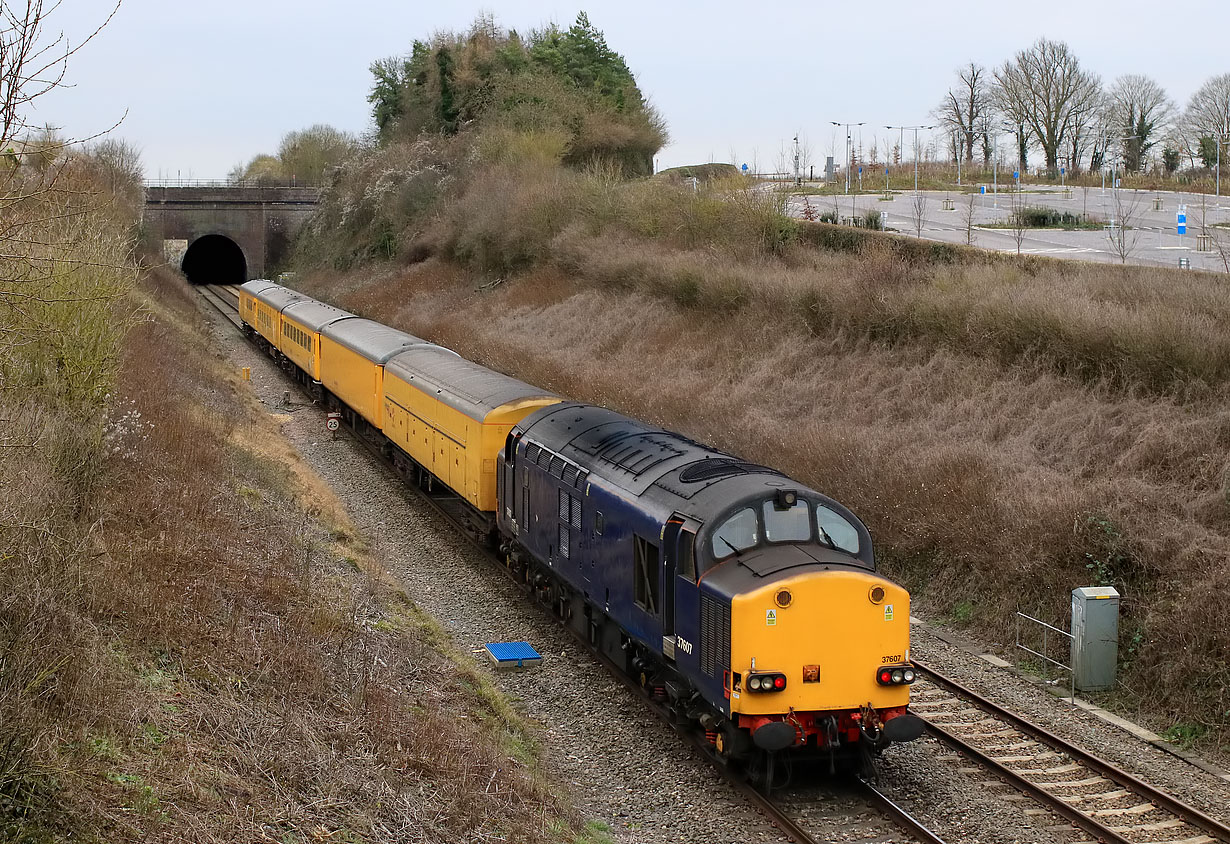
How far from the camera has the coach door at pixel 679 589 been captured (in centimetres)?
1089

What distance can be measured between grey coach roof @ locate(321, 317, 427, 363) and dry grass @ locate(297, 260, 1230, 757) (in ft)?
15.1

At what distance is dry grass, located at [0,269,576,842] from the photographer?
7.70 meters

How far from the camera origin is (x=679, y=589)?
36.6 ft

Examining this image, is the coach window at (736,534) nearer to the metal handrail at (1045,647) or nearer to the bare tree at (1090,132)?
the metal handrail at (1045,647)

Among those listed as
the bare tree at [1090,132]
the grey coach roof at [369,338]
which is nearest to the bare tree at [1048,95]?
the bare tree at [1090,132]

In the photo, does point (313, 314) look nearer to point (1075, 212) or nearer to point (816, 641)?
point (1075, 212)

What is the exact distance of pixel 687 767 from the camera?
11.5m

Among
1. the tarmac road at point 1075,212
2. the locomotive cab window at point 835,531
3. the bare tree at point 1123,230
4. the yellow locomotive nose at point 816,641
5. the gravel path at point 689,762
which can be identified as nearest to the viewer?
the yellow locomotive nose at point 816,641

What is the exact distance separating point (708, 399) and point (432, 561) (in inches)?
352

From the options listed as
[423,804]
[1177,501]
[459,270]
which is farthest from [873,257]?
[459,270]

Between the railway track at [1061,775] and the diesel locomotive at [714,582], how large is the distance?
1599 millimetres

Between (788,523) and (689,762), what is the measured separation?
9.14 ft

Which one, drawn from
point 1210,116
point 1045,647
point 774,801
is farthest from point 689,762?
point 1210,116

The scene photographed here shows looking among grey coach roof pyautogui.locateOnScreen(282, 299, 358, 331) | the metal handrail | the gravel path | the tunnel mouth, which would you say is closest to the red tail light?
the gravel path
